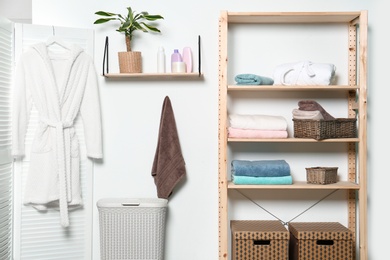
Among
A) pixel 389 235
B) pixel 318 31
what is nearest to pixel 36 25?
pixel 318 31

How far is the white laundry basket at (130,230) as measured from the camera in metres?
→ 2.73

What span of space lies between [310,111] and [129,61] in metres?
1.11

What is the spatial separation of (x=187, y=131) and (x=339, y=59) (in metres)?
1.06

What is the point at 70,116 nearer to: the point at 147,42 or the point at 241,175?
the point at 147,42

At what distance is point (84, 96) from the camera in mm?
2887

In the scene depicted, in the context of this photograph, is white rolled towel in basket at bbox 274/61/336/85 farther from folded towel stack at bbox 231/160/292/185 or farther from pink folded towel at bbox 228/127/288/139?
folded towel stack at bbox 231/160/292/185

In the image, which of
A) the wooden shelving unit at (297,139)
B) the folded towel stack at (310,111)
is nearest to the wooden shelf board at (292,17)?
the wooden shelving unit at (297,139)

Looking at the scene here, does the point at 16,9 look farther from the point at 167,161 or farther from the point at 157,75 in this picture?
the point at 167,161

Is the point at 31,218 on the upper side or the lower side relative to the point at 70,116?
lower

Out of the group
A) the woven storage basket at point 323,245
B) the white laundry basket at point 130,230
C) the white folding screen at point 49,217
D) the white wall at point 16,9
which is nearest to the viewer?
the woven storage basket at point 323,245

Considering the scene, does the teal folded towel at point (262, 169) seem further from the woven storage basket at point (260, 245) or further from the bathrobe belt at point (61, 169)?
the bathrobe belt at point (61, 169)

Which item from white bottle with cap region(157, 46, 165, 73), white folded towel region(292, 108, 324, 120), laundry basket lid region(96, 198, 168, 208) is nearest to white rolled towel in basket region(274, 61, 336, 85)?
white folded towel region(292, 108, 324, 120)

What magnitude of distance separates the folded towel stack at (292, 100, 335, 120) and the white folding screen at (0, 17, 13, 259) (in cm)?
171

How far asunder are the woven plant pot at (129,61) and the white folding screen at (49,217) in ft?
0.83
